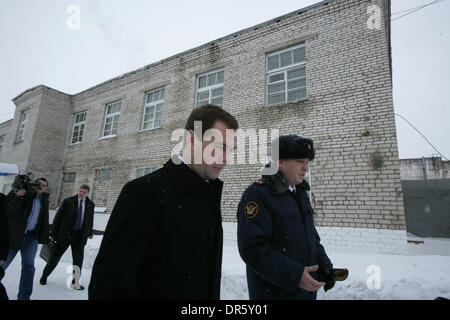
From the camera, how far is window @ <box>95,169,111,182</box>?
33.5 feet

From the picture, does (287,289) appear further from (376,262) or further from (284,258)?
(376,262)

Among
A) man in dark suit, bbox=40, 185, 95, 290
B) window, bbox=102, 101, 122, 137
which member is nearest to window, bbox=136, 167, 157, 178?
window, bbox=102, 101, 122, 137

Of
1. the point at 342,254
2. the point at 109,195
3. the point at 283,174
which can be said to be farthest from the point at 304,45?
the point at 109,195

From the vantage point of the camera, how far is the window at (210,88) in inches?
323

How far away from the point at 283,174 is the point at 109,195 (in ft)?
31.3

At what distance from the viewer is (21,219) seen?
11.2 ft

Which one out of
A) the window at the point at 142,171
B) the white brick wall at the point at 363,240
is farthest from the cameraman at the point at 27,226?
the white brick wall at the point at 363,240

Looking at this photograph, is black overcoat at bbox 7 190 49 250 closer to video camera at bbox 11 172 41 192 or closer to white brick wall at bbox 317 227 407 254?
video camera at bbox 11 172 41 192

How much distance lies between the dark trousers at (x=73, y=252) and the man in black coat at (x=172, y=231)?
4.10 meters

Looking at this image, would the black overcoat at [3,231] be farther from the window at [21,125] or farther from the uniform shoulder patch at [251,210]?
the window at [21,125]

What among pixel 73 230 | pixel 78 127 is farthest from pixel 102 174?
pixel 73 230

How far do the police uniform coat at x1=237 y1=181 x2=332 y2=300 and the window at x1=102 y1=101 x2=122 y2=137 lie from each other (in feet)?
34.5

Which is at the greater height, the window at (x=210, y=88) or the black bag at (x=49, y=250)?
the window at (x=210, y=88)

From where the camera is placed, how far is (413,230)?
14.9m
